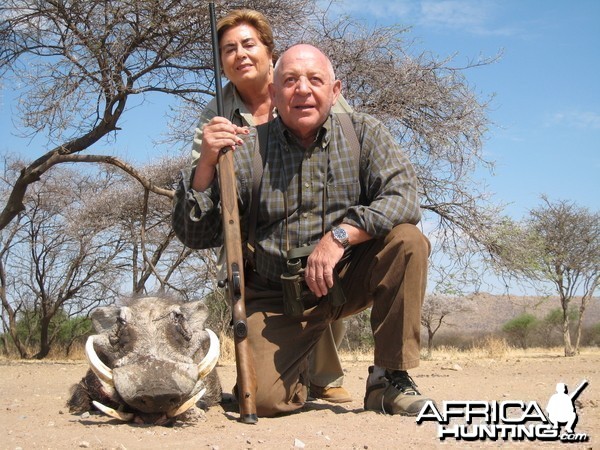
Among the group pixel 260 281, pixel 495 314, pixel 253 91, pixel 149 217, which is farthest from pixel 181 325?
pixel 495 314

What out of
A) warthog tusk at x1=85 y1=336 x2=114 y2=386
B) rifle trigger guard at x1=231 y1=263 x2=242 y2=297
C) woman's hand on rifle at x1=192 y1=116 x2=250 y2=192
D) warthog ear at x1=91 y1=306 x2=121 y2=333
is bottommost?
warthog tusk at x1=85 y1=336 x2=114 y2=386

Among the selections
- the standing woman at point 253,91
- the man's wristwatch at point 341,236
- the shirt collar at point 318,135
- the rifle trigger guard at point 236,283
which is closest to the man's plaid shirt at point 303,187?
the shirt collar at point 318,135

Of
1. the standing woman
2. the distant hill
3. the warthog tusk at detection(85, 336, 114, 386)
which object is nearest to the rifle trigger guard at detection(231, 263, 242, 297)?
the warthog tusk at detection(85, 336, 114, 386)

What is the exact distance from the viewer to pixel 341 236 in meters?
3.55

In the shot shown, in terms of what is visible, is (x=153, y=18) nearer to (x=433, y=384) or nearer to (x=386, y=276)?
(x=433, y=384)

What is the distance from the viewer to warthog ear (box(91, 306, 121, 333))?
3.86 m

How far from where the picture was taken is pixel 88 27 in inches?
384

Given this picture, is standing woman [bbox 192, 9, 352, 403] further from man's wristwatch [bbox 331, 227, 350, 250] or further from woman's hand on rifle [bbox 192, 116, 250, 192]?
man's wristwatch [bbox 331, 227, 350, 250]

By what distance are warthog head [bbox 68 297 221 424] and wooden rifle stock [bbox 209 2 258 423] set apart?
0.16 m

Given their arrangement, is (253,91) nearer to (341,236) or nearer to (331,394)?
(341,236)

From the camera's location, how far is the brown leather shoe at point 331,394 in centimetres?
478

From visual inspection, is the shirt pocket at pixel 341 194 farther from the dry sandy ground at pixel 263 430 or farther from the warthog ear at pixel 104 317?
the warthog ear at pixel 104 317

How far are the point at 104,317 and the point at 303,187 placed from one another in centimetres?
133

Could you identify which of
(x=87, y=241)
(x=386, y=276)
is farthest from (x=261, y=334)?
(x=87, y=241)
